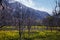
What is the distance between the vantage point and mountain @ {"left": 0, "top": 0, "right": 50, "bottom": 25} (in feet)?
23.1

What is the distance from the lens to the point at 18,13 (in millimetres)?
7465

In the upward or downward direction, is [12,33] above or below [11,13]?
below

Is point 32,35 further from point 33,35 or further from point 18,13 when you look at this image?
point 18,13

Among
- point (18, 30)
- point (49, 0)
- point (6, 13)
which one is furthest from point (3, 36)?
point (49, 0)

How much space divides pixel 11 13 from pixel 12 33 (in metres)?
0.87

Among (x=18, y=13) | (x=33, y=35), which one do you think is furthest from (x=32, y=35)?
(x=18, y=13)

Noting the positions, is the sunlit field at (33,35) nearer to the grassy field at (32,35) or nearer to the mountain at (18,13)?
the grassy field at (32,35)

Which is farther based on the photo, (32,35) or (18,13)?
(32,35)

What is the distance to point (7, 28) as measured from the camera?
7.41m

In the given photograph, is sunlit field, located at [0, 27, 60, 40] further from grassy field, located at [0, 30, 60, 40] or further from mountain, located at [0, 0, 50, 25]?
mountain, located at [0, 0, 50, 25]

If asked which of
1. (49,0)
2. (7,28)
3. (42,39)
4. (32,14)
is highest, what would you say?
(49,0)

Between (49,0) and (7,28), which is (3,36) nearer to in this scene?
(7,28)

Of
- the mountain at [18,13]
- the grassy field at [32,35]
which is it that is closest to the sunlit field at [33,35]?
the grassy field at [32,35]

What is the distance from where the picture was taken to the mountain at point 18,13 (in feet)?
23.1
